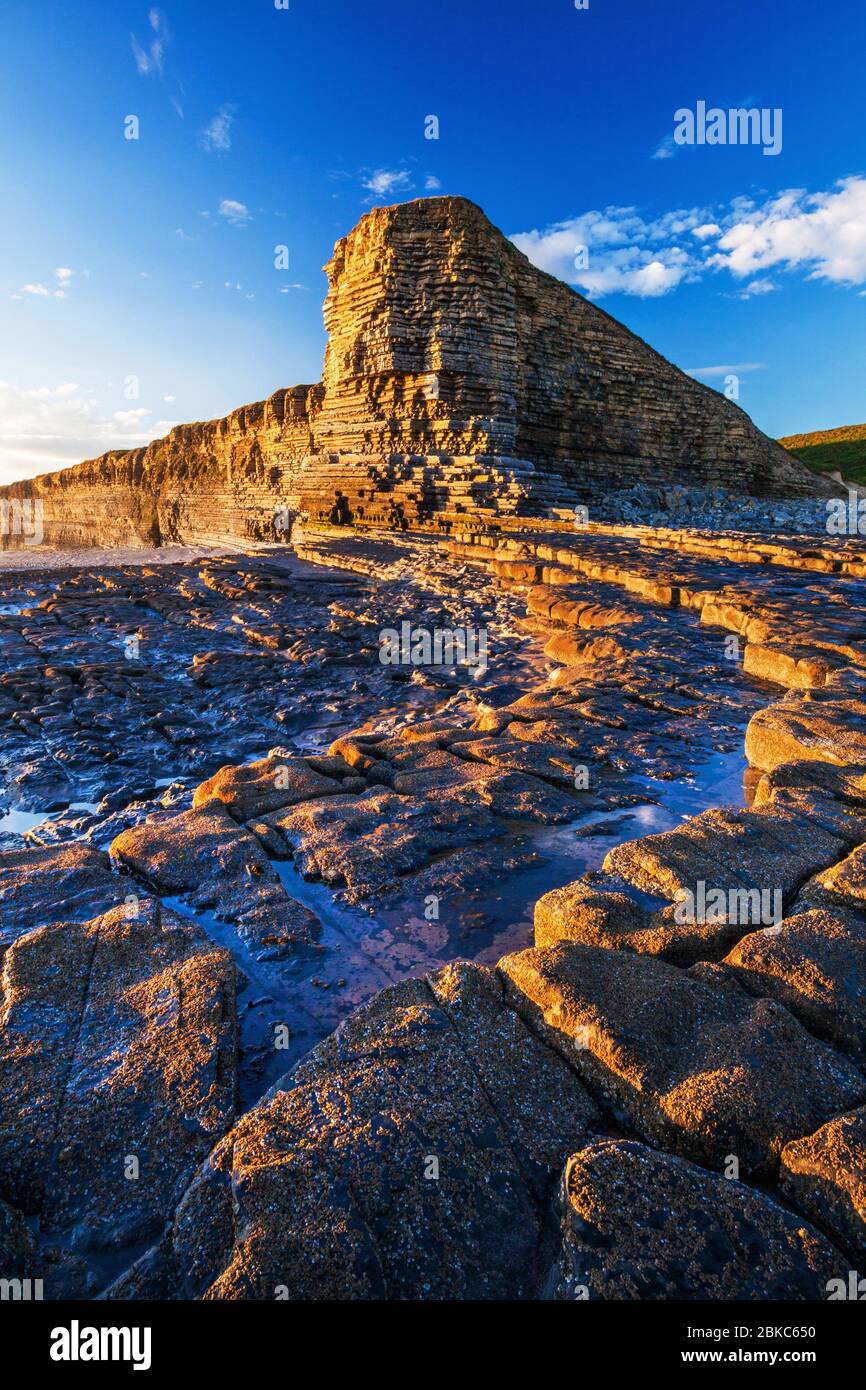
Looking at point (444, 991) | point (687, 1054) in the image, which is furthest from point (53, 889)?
point (687, 1054)

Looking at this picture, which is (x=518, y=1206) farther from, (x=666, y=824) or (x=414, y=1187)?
(x=666, y=824)

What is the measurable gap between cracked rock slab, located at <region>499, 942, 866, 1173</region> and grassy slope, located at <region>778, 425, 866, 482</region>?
49612 mm

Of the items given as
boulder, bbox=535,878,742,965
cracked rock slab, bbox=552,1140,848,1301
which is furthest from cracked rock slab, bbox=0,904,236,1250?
boulder, bbox=535,878,742,965

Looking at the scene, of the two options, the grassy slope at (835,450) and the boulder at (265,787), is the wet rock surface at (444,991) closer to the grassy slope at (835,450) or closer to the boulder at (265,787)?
the boulder at (265,787)

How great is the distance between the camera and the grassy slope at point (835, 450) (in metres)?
44.3

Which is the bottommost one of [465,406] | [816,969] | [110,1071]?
[110,1071]

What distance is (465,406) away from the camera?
2741 cm

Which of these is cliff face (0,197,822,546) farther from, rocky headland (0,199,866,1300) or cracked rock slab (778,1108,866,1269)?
cracked rock slab (778,1108,866,1269)

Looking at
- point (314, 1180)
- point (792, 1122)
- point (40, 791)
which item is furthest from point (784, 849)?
point (40, 791)

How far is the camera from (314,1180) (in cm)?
165

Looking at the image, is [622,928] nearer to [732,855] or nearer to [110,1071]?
[732,855]

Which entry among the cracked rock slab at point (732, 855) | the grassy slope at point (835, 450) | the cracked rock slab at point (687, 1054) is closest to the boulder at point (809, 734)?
the cracked rock slab at point (732, 855)

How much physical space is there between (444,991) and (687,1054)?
2.62 ft
